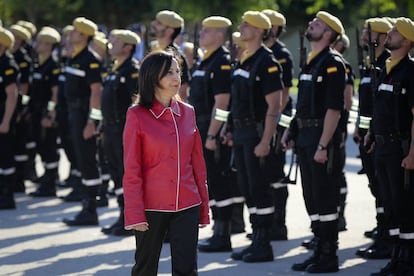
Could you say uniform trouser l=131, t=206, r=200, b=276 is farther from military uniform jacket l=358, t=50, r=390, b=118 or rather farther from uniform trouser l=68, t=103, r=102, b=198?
uniform trouser l=68, t=103, r=102, b=198

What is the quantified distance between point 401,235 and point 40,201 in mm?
6709

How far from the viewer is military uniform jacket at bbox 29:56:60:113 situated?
15008 mm

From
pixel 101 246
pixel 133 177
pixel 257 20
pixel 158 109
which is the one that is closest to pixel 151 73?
pixel 158 109

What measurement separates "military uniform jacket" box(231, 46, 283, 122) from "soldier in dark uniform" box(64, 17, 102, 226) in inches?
103

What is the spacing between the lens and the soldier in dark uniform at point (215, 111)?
424 inches

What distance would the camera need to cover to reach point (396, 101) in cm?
886

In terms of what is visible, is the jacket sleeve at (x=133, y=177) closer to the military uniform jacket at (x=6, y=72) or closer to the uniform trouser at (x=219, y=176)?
the uniform trouser at (x=219, y=176)

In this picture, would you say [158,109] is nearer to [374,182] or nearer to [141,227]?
[141,227]

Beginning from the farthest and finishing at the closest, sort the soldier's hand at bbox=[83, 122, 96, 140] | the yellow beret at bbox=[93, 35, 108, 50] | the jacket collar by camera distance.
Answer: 1. the yellow beret at bbox=[93, 35, 108, 50]
2. the soldier's hand at bbox=[83, 122, 96, 140]
3. the jacket collar

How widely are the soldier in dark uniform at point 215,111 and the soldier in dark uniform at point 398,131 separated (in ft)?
6.69

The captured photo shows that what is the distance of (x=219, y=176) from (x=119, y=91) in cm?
148

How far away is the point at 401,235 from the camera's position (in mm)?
9055

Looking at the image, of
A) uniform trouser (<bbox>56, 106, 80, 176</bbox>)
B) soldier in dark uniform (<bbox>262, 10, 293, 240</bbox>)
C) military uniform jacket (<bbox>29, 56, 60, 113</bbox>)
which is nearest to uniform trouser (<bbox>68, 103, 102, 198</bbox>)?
uniform trouser (<bbox>56, 106, 80, 176</bbox>)

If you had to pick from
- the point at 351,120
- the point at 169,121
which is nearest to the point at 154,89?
the point at 169,121
